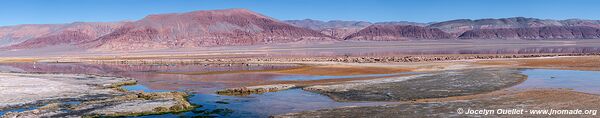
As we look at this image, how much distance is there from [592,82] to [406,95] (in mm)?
8777

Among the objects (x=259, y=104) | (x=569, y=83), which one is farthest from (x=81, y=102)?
(x=569, y=83)

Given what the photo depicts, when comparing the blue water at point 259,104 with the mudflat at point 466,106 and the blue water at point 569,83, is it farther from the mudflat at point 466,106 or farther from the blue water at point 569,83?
the blue water at point 569,83

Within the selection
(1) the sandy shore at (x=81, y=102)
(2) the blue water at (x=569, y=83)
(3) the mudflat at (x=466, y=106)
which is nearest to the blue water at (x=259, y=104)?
(1) the sandy shore at (x=81, y=102)

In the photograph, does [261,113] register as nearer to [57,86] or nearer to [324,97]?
[324,97]

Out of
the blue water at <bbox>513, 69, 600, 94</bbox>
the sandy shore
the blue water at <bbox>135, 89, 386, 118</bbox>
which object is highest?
the blue water at <bbox>513, 69, 600, 94</bbox>

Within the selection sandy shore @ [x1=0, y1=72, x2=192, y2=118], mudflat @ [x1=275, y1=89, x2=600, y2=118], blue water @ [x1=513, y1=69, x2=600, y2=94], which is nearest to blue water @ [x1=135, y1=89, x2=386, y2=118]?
sandy shore @ [x1=0, y1=72, x2=192, y2=118]

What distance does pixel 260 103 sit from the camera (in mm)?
19875

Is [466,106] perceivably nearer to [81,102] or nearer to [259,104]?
[259,104]

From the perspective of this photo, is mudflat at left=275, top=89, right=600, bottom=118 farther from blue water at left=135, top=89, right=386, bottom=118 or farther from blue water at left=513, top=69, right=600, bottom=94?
blue water at left=513, top=69, right=600, bottom=94

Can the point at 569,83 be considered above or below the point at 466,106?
above

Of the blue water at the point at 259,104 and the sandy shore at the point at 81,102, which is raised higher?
the sandy shore at the point at 81,102

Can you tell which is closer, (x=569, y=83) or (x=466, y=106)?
(x=466, y=106)

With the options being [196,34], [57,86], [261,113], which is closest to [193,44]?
[196,34]

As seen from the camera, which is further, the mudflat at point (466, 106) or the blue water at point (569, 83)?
the blue water at point (569, 83)
